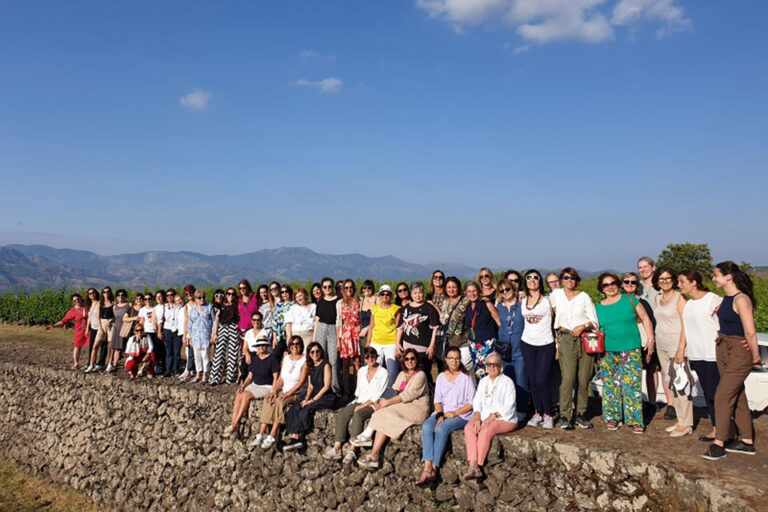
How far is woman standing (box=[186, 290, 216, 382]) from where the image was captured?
10.1 meters

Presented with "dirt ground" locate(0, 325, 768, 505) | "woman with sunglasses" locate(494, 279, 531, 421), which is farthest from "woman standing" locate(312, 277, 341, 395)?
"dirt ground" locate(0, 325, 768, 505)

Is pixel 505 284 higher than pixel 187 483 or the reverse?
higher

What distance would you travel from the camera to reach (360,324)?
864 centimetres

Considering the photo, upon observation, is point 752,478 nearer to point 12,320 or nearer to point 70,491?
point 70,491

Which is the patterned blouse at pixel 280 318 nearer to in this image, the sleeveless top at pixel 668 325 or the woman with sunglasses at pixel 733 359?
the sleeveless top at pixel 668 325

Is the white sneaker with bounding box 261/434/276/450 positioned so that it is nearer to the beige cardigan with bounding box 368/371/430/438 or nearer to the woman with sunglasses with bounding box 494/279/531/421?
the beige cardigan with bounding box 368/371/430/438

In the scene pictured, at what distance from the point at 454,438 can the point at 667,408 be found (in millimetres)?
3146

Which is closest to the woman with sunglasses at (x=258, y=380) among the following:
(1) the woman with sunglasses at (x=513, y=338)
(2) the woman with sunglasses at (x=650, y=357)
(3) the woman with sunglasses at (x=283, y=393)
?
(3) the woman with sunglasses at (x=283, y=393)

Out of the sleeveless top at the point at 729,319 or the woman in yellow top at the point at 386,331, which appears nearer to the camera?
the sleeveless top at the point at 729,319

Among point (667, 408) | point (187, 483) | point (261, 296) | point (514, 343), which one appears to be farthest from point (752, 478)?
point (187, 483)

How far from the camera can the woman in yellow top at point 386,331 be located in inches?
304

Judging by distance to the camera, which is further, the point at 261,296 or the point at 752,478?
the point at 261,296

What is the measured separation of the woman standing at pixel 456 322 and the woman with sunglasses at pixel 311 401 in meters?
2.07

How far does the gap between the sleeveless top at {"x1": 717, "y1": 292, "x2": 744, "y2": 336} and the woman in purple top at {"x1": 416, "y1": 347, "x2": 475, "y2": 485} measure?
302cm
